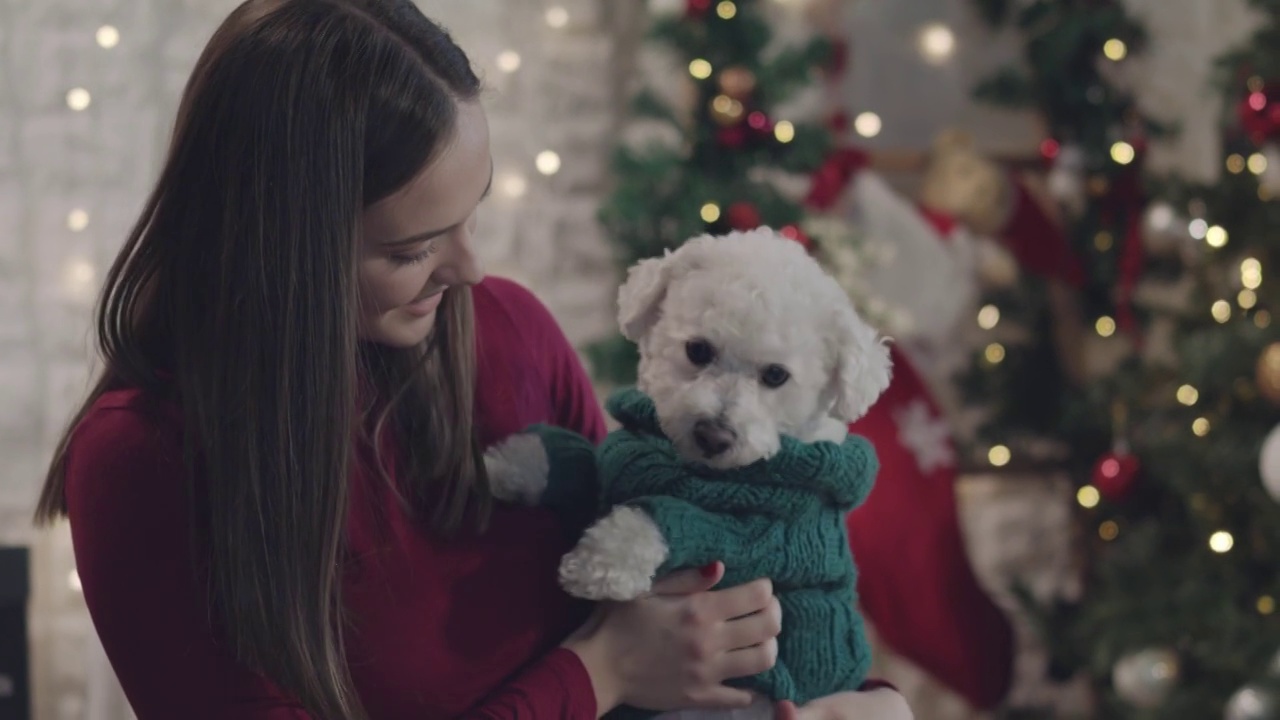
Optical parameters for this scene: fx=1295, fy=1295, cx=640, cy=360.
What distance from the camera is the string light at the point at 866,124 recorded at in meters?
3.23

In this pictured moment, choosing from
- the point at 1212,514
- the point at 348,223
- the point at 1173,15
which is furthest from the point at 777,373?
the point at 1173,15

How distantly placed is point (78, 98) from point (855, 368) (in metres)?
1.91

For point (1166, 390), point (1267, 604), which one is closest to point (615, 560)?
point (1267, 604)

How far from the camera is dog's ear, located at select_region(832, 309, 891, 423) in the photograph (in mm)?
1304

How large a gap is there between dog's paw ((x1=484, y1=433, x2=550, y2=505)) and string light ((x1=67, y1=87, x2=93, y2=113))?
1.67 meters

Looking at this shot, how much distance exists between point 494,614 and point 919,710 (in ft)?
7.38

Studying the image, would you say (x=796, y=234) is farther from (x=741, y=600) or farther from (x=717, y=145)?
(x=741, y=600)

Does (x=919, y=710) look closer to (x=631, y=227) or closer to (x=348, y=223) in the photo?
(x=631, y=227)

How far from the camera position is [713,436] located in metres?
1.24

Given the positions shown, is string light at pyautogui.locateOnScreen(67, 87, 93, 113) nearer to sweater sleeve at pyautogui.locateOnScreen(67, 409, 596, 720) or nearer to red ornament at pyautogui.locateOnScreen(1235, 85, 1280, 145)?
sweater sleeve at pyautogui.locateOnScreen(67, 409, 596, 720)

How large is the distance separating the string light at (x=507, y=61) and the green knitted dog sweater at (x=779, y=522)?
Result: 1.73 m

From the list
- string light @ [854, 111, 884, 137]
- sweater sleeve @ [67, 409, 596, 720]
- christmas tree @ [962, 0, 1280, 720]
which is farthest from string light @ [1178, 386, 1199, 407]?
sweater sleeve @ [67, 409, 596, 720]

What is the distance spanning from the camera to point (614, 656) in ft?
4.08

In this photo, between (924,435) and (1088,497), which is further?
(1088,497)
